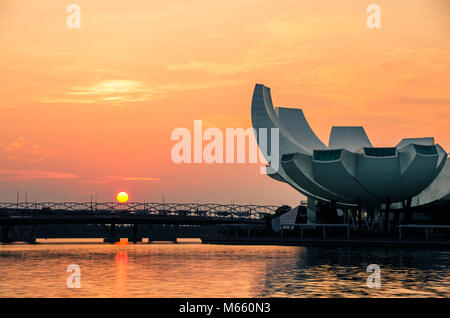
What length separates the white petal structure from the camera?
114m

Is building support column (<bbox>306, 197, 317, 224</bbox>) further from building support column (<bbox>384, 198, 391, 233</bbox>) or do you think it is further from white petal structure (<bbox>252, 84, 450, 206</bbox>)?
building support column (<bbox>384, 198, 391, 233</bbox>)

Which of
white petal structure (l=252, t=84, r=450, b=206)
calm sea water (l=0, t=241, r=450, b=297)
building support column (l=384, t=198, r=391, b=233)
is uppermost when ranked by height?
white petal structure (l=252, t=84, r=450, b=206)

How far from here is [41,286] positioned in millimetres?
46531

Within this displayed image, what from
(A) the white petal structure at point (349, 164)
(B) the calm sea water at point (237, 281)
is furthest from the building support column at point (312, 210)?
(B) the calm sea water at point (237, 281)

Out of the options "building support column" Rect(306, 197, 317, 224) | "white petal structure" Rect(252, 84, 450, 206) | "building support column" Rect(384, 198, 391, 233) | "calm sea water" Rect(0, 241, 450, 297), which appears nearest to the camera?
"calm sea water" Rect(0, 241, 450, 297)

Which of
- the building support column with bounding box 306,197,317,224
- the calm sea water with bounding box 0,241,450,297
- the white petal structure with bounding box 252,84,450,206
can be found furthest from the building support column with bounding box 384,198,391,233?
the calm sea water with bounding box 0,241,450,297

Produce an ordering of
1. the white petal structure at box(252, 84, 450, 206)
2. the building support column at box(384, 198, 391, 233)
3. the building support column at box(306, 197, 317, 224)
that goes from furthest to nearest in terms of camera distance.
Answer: the building support column at box(306, 197, 317, 224), the building support column at box(384, 198, 391, 233), the white petal structure at box(252, 84, 450, 206)

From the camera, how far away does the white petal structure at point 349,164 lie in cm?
11438

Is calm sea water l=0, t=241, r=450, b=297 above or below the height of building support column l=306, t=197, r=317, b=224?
below

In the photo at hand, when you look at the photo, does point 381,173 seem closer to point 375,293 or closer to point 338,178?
point 338,178

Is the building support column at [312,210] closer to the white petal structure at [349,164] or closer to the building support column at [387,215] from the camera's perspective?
the white petal structure at [349,164]

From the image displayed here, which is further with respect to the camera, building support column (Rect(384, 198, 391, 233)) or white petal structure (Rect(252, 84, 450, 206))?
building support column (Rect(384, 198, 391, 233))

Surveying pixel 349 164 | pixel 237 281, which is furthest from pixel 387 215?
pixel 237 281
